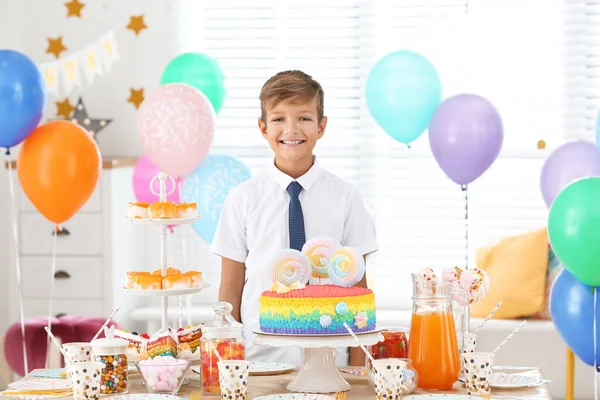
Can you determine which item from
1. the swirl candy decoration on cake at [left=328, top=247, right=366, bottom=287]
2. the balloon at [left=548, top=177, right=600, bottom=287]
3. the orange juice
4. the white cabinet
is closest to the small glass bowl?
the swirl candy decoration on cake at [left=328, top=247, right=366, bottom=287]

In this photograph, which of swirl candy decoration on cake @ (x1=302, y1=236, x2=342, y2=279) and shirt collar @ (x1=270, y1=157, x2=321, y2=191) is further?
shirt collar @ (x1=270, y1=157, x2=321, y2=191)

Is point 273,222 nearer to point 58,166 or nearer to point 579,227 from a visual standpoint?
point 579,227

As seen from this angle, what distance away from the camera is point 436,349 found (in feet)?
6.57

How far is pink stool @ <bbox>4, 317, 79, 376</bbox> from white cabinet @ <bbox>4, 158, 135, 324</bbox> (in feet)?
1.57

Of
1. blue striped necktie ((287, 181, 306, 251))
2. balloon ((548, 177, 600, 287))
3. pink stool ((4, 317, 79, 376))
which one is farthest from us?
pink stool ((4, 317, 79, 376))

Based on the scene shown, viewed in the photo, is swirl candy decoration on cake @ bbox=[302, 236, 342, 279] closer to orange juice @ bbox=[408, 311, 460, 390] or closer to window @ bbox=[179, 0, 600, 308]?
orange juice @ bbox=[408, 311, 460, 390]

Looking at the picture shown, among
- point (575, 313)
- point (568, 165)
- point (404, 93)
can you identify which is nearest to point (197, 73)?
point (404, 93)

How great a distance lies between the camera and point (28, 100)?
3.35 m

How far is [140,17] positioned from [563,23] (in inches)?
85.2

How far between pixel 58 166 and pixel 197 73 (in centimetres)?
110

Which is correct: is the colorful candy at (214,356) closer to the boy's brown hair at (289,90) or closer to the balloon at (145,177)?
the boy's brown hair at (289,90)

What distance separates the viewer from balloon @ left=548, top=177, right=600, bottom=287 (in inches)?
92.4

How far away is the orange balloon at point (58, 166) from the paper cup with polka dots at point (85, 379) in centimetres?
151

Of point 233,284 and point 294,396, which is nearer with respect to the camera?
point 294,396
